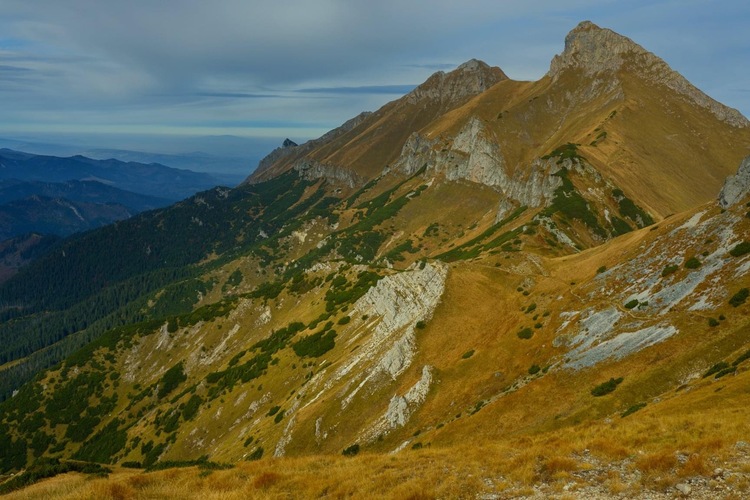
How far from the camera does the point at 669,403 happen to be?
28.3m

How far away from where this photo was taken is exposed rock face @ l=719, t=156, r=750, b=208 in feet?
162

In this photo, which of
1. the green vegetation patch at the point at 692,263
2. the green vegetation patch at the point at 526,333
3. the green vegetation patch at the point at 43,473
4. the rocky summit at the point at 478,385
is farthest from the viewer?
the green vegetation patch at the point at 526,333

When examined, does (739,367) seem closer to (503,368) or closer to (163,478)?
(503,368)

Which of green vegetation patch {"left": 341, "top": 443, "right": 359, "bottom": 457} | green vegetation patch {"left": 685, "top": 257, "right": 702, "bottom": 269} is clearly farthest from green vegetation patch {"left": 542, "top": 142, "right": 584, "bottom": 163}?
green vegetation patch {"left": 341, "top": 443, "right": 359, "bottom": 457}

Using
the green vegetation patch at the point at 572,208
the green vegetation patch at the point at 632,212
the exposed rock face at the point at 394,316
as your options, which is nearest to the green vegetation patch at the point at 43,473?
the exposed rock face at the point at 394,316

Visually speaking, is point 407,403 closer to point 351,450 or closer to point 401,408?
point 401,408

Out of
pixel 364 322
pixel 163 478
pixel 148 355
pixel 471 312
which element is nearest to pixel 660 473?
pixel 163 478

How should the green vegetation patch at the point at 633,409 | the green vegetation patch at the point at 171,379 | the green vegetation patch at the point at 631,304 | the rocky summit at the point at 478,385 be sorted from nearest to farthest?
the rocky summit at the point at 478,385, the green vegetation patch at the point at 633,409, the green vegetation patch at the point at 631,304, the green vegetation patch at the point at 171,379

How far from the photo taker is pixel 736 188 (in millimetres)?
50781

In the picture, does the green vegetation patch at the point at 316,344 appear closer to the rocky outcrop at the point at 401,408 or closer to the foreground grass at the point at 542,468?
the rocky outcrop at the point at 401,408

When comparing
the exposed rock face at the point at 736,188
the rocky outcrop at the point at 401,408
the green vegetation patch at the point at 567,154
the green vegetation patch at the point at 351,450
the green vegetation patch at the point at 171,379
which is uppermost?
the green vegetation patch at the point at 567,154

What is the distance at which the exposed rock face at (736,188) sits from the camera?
4950 cm

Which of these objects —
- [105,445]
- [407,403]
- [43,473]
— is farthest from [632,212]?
[105,445]

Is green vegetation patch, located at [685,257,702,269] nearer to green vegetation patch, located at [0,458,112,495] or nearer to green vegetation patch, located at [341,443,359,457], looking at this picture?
green vegetation patch, located at [341,443,359,457]
